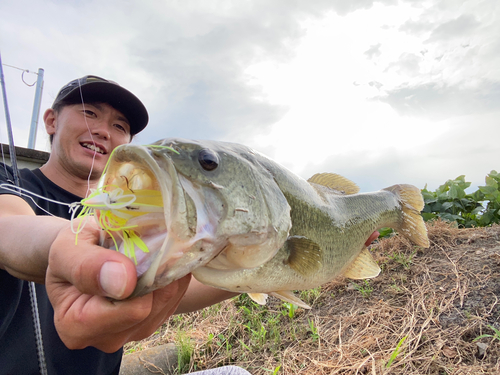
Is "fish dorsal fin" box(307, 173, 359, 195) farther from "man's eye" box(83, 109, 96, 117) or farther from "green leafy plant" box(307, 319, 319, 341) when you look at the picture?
"man's eye" box(83, 109, 96, 117)

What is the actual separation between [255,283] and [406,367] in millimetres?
2089

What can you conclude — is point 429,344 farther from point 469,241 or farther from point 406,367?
point 469,241

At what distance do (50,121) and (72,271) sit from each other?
2.96 meters

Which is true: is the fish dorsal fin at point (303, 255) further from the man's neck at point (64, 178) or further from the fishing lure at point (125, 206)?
the man's neck at point (64, 178)

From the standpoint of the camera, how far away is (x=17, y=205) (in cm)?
175

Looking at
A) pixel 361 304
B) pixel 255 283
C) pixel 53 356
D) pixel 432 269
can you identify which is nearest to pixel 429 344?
pixel 361 304

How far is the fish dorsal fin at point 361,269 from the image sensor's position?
235 cm

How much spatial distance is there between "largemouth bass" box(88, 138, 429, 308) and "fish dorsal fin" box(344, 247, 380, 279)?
439 mm

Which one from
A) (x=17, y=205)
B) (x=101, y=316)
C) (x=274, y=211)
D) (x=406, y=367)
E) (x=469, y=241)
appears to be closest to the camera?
(x=101, y=316)

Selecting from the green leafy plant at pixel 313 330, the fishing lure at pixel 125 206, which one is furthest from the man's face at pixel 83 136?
the green leafy plant at pixel 313 330

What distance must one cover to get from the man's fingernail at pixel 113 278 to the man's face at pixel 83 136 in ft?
7.46

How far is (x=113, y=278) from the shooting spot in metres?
0.89

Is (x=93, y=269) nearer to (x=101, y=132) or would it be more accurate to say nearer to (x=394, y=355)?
(x=101, y=132)

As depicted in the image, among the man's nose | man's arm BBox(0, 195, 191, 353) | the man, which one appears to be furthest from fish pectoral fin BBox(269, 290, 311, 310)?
the man's nose
